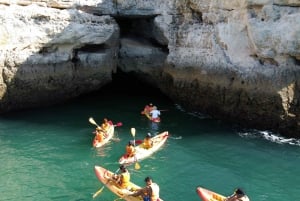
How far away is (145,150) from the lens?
18.0 m

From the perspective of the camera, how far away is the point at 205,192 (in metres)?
13.9

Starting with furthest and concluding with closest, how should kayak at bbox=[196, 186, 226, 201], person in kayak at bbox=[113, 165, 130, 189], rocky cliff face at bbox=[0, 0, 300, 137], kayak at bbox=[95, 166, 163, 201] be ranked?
rocky cliff face at bbox=[0, 0, 300, 137]
person in kayak at bbox=[113, 165, 130, 189]
kayak at bbox=[95, 166, 163, 201]
kayak at bbox=[196, 186, 226, 201]

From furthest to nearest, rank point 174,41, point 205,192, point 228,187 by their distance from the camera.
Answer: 1. point 174,41
2. point 228,187
3. point 205,192

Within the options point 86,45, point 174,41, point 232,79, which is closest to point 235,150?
point 232,79

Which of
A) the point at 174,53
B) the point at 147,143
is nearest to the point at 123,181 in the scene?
the point at 147,143

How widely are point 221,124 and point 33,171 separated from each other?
9.48 meters

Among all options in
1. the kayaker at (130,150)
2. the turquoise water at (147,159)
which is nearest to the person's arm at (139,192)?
the turquoise water at (147,159)

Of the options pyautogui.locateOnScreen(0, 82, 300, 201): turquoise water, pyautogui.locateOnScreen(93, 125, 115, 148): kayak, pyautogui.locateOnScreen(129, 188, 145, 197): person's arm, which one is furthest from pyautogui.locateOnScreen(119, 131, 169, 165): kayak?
pyautogui.locateOnScreen(129, 188, 145, 197): person's arm

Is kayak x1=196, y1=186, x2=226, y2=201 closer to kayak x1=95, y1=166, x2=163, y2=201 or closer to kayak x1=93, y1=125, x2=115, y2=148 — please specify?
kayak x1=95, y1=166, x2=163, y2=201

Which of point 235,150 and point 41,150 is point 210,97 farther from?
point 41,150

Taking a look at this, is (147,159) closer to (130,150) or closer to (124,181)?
(130,150)

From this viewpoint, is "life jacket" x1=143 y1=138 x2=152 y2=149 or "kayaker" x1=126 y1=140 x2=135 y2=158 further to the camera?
"life jacket" x1=143 y1=138 x2=152 y2=149

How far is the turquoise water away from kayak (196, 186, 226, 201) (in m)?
0.63

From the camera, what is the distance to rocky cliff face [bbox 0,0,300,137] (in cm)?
2006
